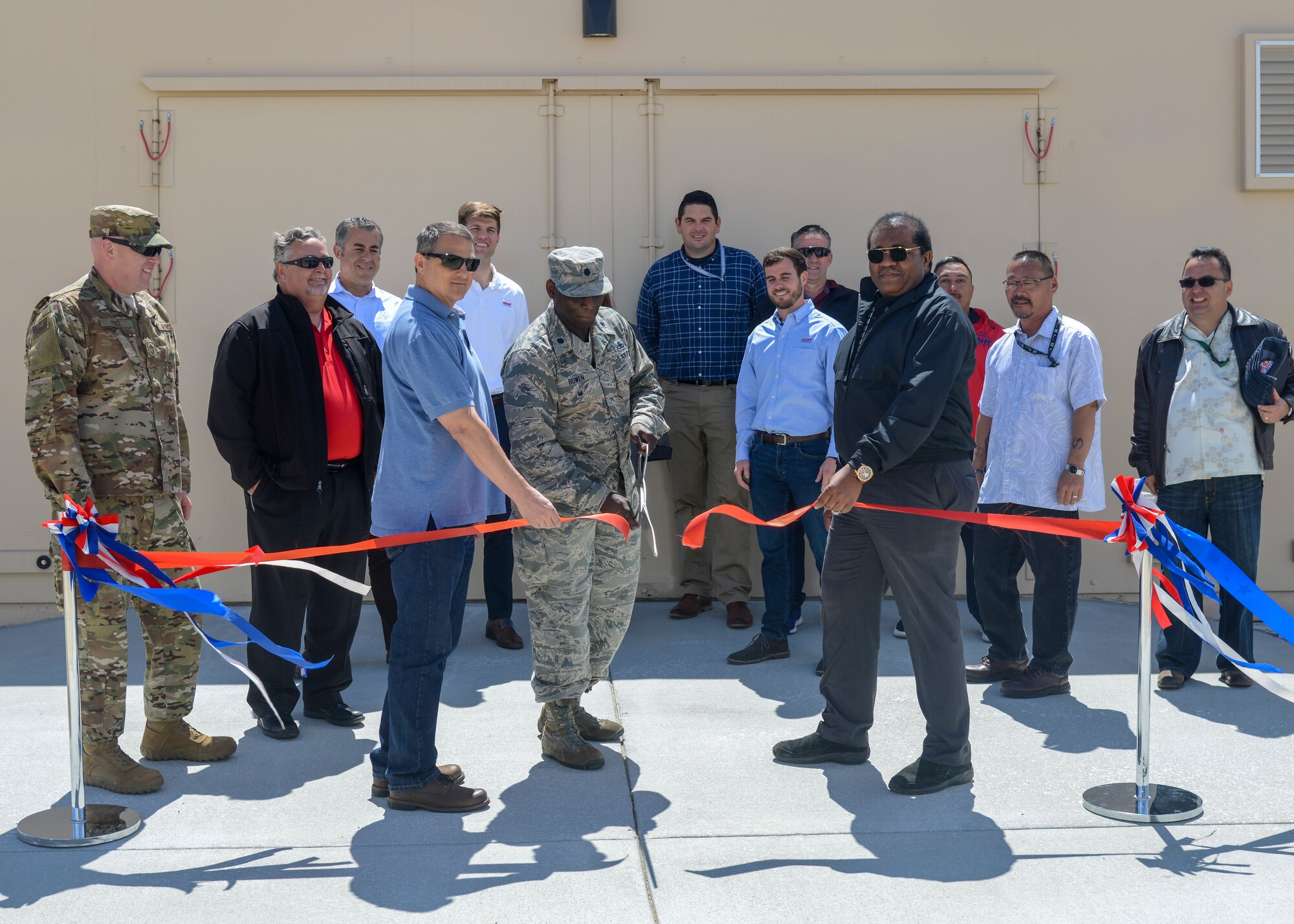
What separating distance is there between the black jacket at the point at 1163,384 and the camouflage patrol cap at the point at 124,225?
4.45 meters

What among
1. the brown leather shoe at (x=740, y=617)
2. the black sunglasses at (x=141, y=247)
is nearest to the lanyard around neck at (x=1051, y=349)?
the brown leather shoe at (x=740, y=617)

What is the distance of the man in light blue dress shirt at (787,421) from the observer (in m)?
5.90

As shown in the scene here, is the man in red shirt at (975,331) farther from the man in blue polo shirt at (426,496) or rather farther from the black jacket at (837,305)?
the man in blue polo shirt at (426,496)

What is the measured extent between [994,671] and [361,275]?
3622 mm

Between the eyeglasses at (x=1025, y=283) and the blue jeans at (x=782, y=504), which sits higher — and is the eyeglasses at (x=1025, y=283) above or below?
above

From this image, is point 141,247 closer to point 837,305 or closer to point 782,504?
point 782,504

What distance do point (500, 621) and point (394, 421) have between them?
245 centimetres

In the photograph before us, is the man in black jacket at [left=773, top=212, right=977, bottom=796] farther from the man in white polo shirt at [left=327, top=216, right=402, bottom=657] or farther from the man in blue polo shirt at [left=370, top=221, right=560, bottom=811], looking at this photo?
the man in white polo shirt at [left=327, top=216, right=402, bottom=657]

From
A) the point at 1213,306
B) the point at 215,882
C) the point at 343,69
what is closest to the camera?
the point at 215,882

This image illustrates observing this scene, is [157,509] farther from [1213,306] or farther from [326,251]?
[1213,306]

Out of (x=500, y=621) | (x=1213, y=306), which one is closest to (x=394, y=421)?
(x=500, y=621)

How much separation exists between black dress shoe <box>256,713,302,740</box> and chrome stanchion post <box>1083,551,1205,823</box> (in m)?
3.05

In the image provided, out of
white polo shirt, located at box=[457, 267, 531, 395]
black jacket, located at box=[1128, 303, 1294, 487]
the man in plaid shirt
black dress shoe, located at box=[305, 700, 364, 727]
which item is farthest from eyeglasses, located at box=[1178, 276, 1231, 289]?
black dress shoe, located at box=[305, 700, 364, 727]

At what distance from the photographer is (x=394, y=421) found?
401 centimetres
